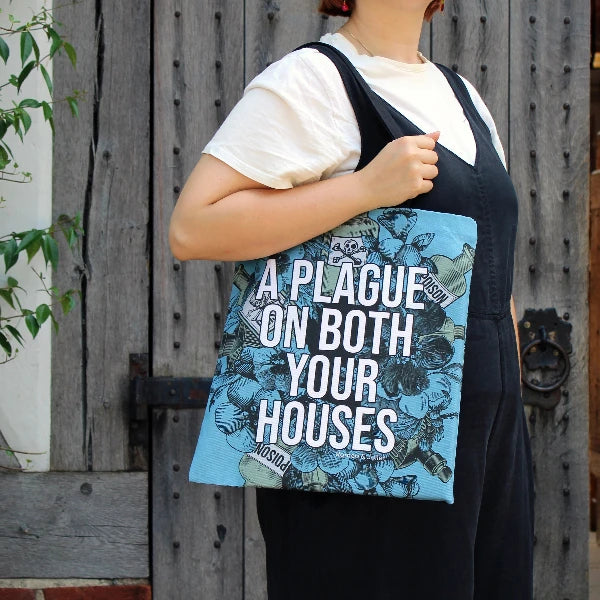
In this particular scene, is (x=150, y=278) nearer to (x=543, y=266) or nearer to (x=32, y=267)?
(x=32, y=267)

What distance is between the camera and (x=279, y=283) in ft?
4.06

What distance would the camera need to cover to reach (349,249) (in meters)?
1.23

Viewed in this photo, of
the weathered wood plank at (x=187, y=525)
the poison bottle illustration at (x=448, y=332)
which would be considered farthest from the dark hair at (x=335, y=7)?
the weathered wood plank at (x=187, y=525)

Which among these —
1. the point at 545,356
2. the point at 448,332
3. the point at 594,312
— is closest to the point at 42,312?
the point at 448,332

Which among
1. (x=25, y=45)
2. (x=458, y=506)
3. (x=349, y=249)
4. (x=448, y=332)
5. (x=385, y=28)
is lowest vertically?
(x=458, y=506)

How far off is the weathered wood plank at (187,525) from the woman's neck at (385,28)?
120 cm

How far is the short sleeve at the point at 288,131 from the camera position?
1239 millimetres

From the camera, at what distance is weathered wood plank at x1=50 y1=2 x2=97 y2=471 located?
2328 millimetres

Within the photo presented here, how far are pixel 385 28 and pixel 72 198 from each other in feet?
3.78

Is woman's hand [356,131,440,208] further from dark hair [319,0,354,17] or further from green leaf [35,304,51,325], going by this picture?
green leaf [35,304,51,325]

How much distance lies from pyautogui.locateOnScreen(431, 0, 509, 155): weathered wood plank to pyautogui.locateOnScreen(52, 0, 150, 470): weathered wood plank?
0.75 metres

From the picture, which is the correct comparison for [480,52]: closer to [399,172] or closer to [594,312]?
[594,312]

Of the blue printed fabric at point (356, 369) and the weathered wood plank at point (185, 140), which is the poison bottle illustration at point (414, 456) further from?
the weathered wood plank at point (185, 140)

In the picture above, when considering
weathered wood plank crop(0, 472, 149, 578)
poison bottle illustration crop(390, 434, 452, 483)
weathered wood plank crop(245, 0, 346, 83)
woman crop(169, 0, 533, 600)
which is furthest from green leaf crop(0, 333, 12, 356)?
poison bottle illustration crop(390, 434, 452, 483)
